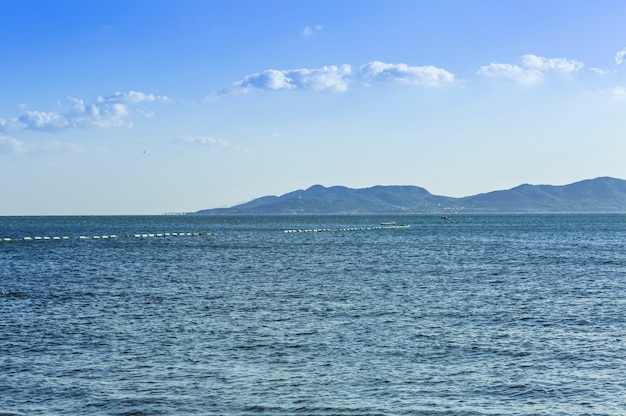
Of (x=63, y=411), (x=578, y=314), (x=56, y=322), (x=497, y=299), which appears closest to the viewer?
(x=63, y=411)

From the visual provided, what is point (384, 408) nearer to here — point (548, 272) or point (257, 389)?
point (257, 389)

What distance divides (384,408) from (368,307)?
67.2 ft

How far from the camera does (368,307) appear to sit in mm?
43812

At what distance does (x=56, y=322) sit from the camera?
38219 millimetres

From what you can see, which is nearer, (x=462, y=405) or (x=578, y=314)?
(x=462, y=405)

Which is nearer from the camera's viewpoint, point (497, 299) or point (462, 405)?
point (462, 405)

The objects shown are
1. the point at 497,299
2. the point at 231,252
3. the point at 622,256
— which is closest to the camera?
the point at 497,299

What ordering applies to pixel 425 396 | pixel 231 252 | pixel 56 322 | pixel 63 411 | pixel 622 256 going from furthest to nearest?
pixel 231 252 < pixel 622 256 < pixel 56 322 < pixel 425 396 < pixel 63 411

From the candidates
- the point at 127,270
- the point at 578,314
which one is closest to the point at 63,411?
the point at 578,314

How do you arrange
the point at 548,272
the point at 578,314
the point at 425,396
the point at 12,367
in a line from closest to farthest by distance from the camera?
the point at 425,396, the point at 12,367, the point at 578,314, the point at 548,272

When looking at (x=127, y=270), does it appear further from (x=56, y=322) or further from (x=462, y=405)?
(x=462, y=405)

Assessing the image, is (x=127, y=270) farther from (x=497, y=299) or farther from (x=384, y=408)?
(x=384, y=408)

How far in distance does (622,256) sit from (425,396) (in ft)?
248

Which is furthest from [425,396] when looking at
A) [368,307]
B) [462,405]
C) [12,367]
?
[368,307]
